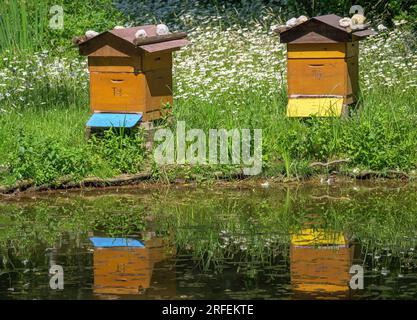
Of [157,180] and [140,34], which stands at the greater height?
[140,34]

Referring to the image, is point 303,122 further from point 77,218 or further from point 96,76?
point 77,218

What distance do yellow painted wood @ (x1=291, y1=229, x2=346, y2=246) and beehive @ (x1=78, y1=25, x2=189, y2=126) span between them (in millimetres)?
2916

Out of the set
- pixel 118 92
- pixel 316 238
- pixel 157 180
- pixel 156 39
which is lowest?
pixel 316 238

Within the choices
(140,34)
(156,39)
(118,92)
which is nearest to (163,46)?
(156,39)

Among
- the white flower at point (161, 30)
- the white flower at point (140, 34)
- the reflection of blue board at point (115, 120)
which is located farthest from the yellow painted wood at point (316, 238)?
the white flower at point (161, 30)

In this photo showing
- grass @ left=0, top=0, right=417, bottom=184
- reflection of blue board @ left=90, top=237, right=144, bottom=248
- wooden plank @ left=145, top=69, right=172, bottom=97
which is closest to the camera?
reflection of blue board @ left=90, top=237, right=144, bottom=248

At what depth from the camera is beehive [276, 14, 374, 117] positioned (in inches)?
441

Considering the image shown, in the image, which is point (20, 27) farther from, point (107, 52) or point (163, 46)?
point (163, 46)

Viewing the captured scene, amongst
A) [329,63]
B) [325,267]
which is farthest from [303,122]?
[325,267]

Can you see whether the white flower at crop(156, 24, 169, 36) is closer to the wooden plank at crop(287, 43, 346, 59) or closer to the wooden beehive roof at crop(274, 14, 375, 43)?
the wooden beehive roof at crop(274, 14, 375, 43)

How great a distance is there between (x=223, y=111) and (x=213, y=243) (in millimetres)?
3381

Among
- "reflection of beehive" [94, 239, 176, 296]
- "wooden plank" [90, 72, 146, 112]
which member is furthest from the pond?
"wooden plank" [90, 72, 146, 112]

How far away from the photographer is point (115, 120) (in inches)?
432

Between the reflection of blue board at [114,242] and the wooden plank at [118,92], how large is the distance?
2.56 metres
